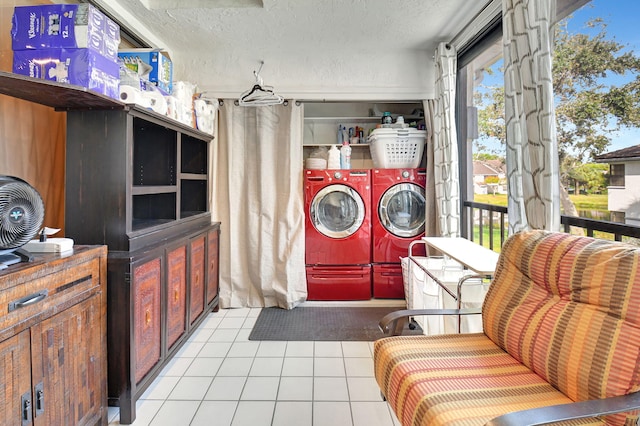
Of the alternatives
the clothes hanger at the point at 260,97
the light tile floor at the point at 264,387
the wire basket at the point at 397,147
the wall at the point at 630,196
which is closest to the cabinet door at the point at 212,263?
the light tile floor at the point at 264,387

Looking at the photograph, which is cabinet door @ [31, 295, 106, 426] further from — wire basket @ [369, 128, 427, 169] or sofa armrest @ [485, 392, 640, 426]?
wire basket @ [369, 128, 427, 169]

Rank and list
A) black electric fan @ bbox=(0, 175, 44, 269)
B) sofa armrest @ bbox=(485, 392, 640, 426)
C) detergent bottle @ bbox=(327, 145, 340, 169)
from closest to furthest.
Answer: sofa armrest @ bbox=(485, 392, 640, 426) < black electric fan @ bbox=(0, 175, 44, 269) < detergent bottle @ bbox=(327, 145, 340, 169)

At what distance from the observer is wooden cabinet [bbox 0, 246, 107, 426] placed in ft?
3.54

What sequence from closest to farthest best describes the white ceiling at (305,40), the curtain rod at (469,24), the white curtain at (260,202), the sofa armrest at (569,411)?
the sofa armrest at (569,411)
the curtain rod at (469,24)
the white ceiling at (305,40)
the white curtain at (260,202)

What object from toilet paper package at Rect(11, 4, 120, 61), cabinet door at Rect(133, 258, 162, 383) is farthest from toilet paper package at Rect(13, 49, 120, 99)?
cabinet door at Rect(133, 258, 162, 383)

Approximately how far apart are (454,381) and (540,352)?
0.35 metres

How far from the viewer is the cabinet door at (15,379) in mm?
1044

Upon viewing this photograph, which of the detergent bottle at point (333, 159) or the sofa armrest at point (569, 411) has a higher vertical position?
the detergent bottle at point (333, 159)

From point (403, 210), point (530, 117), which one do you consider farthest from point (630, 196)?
point (403, 210)

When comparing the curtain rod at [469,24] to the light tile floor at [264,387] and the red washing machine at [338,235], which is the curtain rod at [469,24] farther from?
the light tile floor at [264,387]

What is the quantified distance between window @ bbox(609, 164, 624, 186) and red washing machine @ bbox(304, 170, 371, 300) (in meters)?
1.97

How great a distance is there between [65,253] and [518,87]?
2.35 metres

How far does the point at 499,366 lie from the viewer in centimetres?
132

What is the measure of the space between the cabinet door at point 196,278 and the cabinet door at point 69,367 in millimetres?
924
